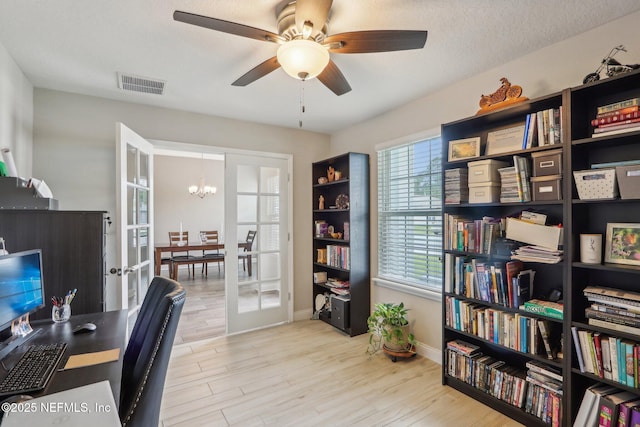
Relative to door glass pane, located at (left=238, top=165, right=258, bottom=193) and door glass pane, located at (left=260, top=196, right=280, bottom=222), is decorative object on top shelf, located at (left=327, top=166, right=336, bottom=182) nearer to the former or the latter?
door glass pane, located at (left=260, top=196, right=280, bottom=222)

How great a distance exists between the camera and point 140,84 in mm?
2523

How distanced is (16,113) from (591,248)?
3.92 meters

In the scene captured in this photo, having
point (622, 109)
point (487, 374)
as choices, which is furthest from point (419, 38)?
point (487, 374)

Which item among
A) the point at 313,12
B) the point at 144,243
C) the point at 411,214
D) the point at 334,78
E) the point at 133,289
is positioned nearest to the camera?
the point at 313,12

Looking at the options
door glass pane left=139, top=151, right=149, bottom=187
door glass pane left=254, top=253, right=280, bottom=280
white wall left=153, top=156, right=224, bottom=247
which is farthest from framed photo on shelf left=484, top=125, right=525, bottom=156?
white wall left=153, top=156, right=224, bottom=247

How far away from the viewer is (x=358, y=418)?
1.99 metres

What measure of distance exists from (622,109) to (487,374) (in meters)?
1.81

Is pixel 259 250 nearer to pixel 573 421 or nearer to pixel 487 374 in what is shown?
pixel 487 374

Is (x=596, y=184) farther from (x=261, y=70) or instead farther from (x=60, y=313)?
(x=60, y=313)

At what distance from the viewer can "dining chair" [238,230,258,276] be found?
3.58 metres

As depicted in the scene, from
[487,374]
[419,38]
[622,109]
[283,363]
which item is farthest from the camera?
[283,363]

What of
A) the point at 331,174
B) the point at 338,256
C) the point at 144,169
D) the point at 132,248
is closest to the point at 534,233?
the point at 338,256

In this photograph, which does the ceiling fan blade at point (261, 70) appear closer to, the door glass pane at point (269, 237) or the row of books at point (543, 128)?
the row of books at point (543, 128)

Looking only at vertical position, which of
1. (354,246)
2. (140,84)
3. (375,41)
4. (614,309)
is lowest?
(614,309)
